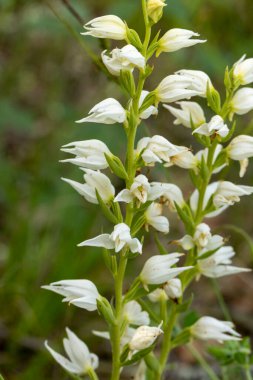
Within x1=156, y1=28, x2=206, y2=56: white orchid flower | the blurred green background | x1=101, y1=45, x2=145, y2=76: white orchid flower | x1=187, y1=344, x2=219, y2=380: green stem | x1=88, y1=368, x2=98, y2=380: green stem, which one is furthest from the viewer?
the blurred green background

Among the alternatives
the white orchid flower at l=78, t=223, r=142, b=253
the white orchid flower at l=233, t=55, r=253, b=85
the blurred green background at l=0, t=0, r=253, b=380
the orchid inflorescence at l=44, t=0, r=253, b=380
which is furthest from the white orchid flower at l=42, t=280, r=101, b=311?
the blurred green background at l=0, t=0, r=253, b=380

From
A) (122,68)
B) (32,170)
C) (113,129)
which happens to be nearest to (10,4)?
(32,170)

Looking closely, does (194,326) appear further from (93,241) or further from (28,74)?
(28,74)

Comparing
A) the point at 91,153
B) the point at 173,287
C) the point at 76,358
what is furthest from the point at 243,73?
the point at 76,358

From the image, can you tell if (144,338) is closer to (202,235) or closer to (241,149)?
(202,235)

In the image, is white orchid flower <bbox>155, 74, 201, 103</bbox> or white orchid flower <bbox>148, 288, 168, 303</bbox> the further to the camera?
white orchid flower <bbox>148, 288, 168, 303</bbox>

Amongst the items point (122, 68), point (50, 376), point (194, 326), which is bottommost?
point (50, 376)

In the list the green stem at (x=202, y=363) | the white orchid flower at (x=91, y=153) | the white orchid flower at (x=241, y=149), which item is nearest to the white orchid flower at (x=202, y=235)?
the white orchid flower at (x=241, y=149)

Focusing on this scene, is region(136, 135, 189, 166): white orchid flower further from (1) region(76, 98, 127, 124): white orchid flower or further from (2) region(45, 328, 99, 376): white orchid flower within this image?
(2) region(45, 328, 99, 376): white orchid flower
